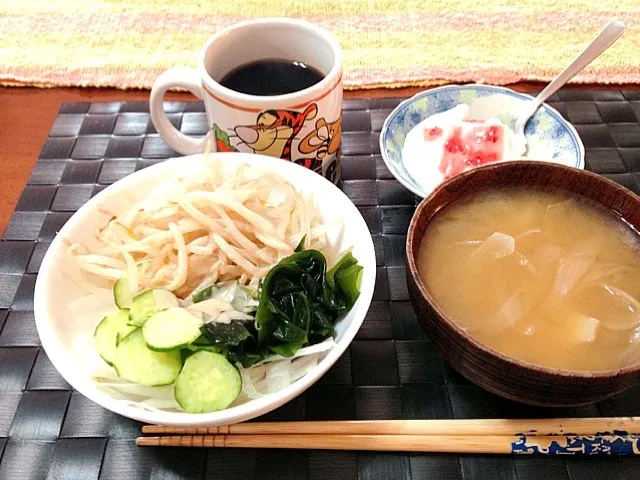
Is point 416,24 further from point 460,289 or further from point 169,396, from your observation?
point 169,396

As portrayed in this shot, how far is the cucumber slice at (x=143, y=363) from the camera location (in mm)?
875

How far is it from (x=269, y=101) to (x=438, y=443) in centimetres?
71

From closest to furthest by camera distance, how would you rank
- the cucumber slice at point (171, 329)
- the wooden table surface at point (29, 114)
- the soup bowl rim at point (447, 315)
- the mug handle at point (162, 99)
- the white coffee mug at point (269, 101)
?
the soup bowl rim at point (447, 315) < the cucumber slice at point (171, 329) < the white coffee mug at point (269, 101) < the mug handle at point (162, 99) < the wooden table surface at point (29, 114)

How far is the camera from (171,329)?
34.7 inches

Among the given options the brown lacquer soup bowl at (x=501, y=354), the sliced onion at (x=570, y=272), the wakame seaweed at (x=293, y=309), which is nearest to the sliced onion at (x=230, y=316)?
the wakame seaweed at (x=293, y=309)

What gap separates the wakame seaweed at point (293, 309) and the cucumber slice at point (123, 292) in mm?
186

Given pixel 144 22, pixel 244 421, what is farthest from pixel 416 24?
pixel 244 421

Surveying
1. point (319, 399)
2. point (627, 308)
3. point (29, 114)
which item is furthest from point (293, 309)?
point (29, 114)

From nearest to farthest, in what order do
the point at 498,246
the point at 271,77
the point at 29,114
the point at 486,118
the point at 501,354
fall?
1. the point at 501,354
2. the point at 498,246
3. the point at 271,77
4. the point at 486,118
5. the point at 29,114

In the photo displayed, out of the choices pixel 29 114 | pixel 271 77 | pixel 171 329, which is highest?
pixel 271 77

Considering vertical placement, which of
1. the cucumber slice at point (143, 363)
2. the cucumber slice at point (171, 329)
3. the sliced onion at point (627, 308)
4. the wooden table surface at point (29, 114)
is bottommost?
the wooden table surface at point (29, 114)

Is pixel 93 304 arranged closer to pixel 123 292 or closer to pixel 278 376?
pixel 123 292

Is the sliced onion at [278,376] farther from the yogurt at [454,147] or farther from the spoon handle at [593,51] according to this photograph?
the spoon handle at [593,51]

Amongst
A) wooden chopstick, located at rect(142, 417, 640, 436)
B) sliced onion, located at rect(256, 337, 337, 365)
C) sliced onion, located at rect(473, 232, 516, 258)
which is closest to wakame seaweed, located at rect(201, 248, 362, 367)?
sliced onion, located at rect(256, 337, 337, 365)
